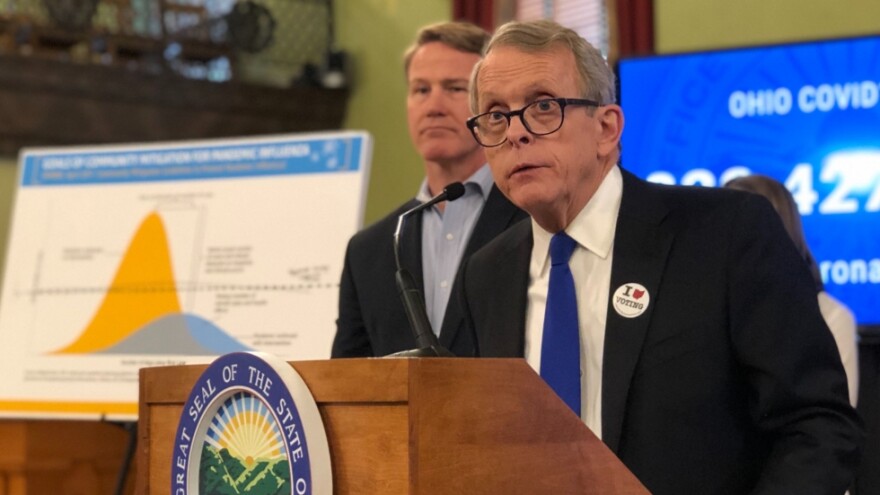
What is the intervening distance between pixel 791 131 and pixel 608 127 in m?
2.78

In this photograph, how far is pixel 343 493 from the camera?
1.58 meters

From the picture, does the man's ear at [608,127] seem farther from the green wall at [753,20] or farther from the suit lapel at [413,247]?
the green wall at [753,20]

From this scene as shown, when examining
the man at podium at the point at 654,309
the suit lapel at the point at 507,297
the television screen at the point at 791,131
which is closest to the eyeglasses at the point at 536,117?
the man at podium at the point at 654,309

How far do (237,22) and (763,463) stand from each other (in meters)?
7.75

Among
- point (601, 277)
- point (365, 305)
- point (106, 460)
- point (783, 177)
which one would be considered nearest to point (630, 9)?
point (783, 177)

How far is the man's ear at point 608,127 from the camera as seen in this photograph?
2.10m

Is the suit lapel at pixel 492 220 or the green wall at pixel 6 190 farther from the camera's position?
the green wall at pixel 6 190

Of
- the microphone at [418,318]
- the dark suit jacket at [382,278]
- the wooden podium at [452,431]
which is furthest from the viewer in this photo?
the dark suit jacket at [382,278]

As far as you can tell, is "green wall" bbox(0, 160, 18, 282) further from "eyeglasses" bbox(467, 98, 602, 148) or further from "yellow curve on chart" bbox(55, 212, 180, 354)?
"eyeglasses" bbox(467, 98, 602, 148)

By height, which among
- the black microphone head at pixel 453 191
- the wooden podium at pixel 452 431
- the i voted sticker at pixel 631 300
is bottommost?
the wooden podium at pixel 452 431

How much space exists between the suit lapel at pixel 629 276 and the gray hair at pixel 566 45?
171 mm

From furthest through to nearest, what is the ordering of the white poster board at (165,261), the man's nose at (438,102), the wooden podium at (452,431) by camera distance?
the white poster board at (165,261) < the man's nose at (438,102) < the wooden podium at (452,431)

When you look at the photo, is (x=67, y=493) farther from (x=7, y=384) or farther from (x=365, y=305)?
(x=365, y=305)

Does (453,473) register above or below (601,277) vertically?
below
